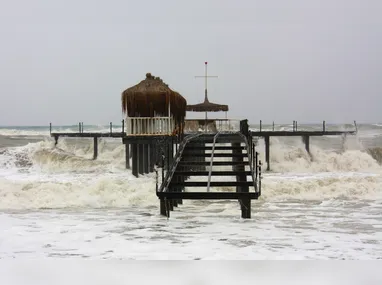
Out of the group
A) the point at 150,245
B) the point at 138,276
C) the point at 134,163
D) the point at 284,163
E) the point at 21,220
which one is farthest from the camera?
the point at 284,163

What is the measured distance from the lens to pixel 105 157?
3500cm

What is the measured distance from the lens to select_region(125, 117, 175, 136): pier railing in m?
19.7

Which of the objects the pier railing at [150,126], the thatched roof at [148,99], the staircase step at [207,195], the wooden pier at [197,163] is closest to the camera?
the staircase step at [207,195]

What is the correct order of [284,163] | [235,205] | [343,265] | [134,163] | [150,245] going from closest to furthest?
1. [343,265]
2. [150,245]
3. [235,205]
4. [134,163]
5. [284,163]

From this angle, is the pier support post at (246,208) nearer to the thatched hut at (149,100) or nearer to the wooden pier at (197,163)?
the wooden pier at (197,163)

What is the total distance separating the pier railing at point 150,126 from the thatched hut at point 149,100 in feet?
0.77

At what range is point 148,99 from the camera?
19922 millimetres

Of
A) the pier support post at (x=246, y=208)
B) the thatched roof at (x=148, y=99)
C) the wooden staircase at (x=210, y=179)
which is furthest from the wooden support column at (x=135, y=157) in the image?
the pier support post at (x=246, y=208)

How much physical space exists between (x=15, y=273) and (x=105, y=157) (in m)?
29.3

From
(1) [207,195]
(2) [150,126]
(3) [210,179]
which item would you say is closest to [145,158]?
(2) [150,126]

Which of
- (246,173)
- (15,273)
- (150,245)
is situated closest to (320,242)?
(150,245)

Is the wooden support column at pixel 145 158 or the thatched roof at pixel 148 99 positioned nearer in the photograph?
the thatched roof at pixel 148 99

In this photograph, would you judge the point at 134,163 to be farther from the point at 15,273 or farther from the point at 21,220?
the point at 15,273

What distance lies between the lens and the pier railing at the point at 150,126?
19719mm
